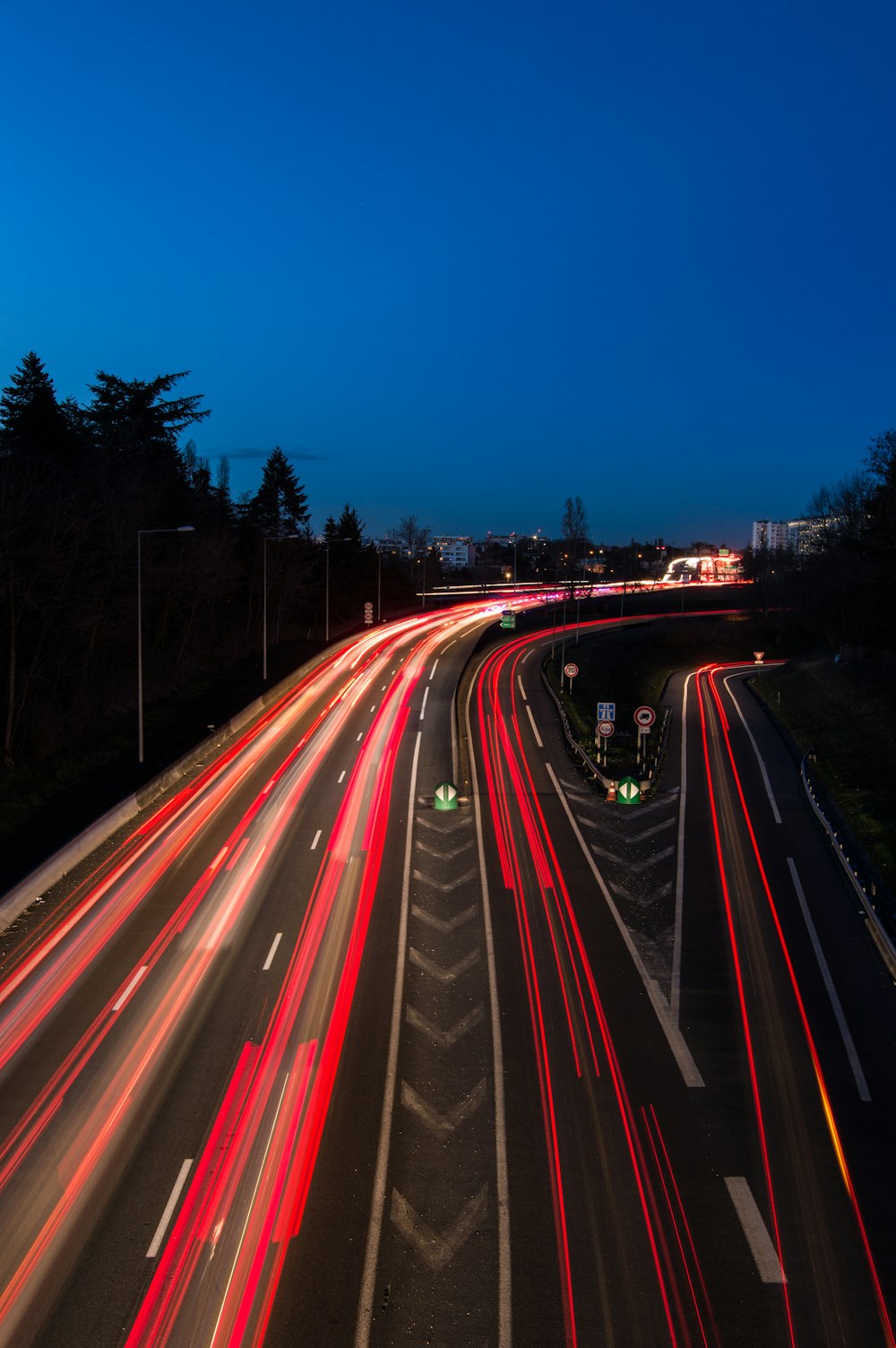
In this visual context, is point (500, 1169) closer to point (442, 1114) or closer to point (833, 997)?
point (442, 1114)

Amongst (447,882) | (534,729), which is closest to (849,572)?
(534,729)

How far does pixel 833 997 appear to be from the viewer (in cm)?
1595

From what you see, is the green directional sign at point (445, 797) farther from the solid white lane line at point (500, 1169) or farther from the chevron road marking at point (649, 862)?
the solid white lane line at point (500, 1169)

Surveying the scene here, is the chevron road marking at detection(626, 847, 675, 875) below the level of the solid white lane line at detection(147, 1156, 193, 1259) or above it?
above

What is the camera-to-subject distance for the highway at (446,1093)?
29.5 feet

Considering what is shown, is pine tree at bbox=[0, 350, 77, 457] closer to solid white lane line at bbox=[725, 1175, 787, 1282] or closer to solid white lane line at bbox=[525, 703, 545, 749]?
solid white lane line at bbox=[525, 703, 545, 749]

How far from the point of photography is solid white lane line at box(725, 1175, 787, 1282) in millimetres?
9336

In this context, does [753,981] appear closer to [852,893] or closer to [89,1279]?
[852,893]

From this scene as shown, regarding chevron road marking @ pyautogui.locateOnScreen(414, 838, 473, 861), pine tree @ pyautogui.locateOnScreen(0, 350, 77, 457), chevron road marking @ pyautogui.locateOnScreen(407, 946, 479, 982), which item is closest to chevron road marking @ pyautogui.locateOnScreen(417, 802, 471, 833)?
chevron road marking @ pyautogui.locateOnScreen(414, 838, 473, 861)

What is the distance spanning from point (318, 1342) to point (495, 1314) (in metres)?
1.73

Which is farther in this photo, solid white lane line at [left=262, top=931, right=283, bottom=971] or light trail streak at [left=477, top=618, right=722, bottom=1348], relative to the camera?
solid white lane line at [left=262, top=931, right=283, bottom=971]

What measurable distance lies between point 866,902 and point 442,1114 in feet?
40.0

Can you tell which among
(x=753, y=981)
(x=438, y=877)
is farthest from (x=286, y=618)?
(x=753, y=981)

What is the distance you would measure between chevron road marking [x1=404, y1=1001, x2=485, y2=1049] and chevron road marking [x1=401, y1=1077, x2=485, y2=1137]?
1315mm
